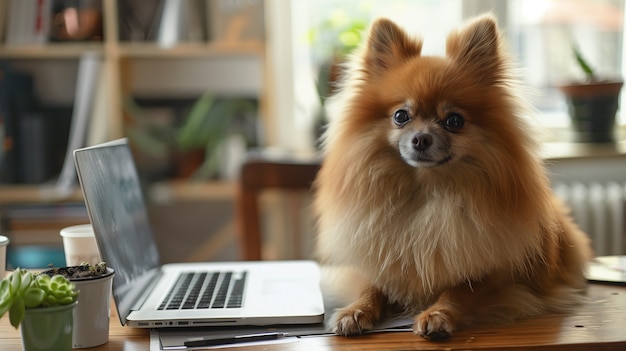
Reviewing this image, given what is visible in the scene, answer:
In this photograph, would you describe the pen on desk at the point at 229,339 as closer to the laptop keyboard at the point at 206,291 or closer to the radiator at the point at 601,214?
the laptop keyboard at the point at 206,291

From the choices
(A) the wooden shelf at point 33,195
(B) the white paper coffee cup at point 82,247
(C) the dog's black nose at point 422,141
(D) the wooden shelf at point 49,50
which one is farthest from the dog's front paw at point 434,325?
(D) the wooden shelf at point 49,50

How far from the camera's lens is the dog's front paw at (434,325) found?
1050 mm

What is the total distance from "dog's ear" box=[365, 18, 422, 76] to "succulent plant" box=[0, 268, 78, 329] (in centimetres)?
73

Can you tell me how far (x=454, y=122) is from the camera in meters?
1.21

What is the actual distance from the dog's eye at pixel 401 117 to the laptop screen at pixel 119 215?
1.83ft

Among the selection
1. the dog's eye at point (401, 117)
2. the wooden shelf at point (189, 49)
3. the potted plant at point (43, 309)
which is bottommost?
the potted plant at point (43, 309)

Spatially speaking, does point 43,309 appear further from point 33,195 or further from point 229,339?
point 33,195

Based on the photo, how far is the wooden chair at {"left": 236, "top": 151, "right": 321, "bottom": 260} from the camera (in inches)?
85.7

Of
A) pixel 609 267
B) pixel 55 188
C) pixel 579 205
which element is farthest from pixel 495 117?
pixel 55 188

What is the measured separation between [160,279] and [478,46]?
824 millimetres

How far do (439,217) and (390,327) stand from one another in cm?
22

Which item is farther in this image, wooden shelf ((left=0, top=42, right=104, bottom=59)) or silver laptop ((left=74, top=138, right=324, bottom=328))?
wooden shelf ((left=0, top=42, right=104, bottom=59))

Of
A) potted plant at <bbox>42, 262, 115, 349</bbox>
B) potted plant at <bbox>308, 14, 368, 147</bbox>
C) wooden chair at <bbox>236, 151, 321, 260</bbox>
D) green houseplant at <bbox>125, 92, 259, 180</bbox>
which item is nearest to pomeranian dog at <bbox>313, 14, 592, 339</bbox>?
potted plant at <bbox>42, 262, 115, 349</bbox>

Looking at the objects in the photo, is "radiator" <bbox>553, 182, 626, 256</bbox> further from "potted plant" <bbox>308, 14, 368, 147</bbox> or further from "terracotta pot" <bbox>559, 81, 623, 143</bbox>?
"potted plant" <bbox>308, 14, 368, 147</bbox>
